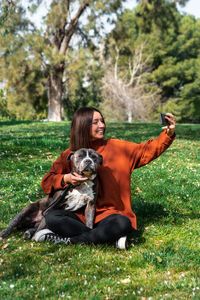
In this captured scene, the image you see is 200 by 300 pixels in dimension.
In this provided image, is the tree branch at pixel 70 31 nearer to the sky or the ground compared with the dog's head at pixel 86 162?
nearer to the sky

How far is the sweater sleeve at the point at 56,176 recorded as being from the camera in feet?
14.3

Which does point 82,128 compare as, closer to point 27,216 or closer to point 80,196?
point 80,196

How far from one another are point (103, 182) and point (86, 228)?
68cm

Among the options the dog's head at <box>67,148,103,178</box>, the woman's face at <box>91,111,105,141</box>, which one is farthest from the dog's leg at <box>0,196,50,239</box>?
the woman's face at <box>91,111,105,141</box>

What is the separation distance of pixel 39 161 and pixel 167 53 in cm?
4479

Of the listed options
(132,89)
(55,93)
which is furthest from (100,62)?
(55,93)

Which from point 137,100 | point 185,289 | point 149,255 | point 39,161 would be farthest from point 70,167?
point 137,100

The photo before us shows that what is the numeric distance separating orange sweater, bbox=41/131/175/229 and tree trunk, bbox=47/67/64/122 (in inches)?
878

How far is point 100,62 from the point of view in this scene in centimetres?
4322

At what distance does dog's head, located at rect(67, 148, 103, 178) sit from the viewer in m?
3.95

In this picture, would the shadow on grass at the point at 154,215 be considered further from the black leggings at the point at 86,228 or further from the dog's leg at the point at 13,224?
the dog's leg at the point at 13,224

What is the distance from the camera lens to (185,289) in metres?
3.16

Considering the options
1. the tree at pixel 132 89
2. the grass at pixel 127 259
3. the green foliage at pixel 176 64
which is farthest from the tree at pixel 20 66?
the green foliage at pixel 176 64

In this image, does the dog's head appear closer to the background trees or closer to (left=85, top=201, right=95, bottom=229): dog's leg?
(left=85, top=201, right=95, bottom=229): dog's leg
